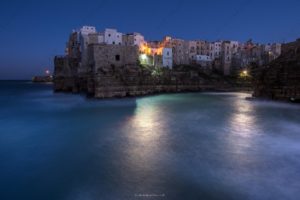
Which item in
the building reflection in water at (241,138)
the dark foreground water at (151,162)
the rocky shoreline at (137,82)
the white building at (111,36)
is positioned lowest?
the dark foreground water at (151,162)

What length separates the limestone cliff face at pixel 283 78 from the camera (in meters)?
26.6

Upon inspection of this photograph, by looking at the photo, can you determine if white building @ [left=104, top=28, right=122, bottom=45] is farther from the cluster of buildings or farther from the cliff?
the cliff

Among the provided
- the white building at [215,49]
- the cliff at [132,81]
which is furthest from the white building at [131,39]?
the white building at [215,49]

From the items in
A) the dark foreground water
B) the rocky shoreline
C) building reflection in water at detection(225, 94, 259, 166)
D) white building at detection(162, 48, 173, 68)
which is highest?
white building at detection(162, 48, 173, 68)

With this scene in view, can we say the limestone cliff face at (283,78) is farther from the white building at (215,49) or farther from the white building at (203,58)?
the white building at (215,49)

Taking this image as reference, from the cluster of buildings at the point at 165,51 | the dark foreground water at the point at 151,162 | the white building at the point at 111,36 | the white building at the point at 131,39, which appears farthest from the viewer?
the white building at the point at 131,39

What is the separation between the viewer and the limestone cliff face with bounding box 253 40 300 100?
26.6m

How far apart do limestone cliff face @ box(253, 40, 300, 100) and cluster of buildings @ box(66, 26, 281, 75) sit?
18.7 m

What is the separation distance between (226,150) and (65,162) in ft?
20.3

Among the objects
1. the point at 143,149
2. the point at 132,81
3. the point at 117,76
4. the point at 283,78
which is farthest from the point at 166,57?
the point at 143,149

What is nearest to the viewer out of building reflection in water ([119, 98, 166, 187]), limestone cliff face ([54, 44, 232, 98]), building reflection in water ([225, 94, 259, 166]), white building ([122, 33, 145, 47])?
building reflection in water ([119, 98, 166, 187])

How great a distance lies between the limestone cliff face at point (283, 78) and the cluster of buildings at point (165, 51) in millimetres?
18688

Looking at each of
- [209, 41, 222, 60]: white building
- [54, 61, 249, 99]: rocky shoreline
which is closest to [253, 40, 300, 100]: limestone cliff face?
[54, 61, 249, 99]: rocky shoreline

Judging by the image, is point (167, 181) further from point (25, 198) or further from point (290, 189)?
point (25, 198)
